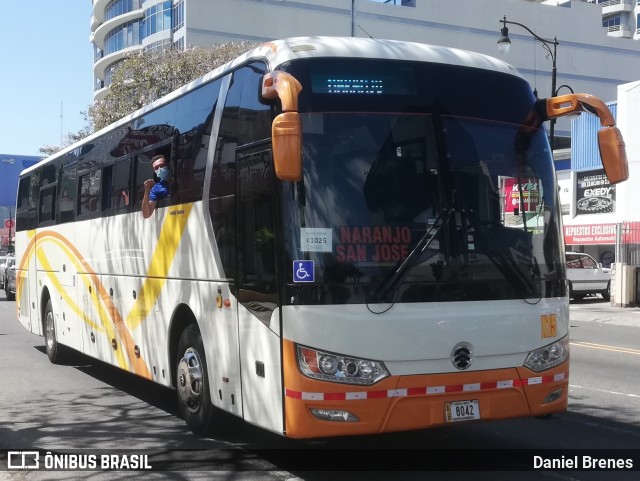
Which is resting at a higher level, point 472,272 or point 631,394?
point 472,272

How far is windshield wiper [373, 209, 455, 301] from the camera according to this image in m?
5.84

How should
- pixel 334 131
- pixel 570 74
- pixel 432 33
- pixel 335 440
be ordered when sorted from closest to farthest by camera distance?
1. pixel 334 131
2. pixel 335 440
3. pixel 432 33
4. pixel 570 74

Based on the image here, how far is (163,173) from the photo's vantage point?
8500 mm

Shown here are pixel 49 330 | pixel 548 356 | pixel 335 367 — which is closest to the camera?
pixel 335 367

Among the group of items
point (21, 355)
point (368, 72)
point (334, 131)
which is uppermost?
point (368, 72)

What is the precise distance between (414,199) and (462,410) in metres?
1.56

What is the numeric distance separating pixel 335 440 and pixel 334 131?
9.69 feet

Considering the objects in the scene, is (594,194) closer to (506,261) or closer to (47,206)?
(47,206)

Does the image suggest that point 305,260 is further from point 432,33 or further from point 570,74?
point 570,74

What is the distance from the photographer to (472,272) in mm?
6117

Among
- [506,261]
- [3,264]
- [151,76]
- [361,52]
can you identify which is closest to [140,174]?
[361,52]

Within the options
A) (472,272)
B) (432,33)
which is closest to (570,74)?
(432,33)

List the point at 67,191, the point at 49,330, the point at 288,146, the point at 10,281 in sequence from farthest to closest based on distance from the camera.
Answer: the point at 10,281 < the point at 49,330 < the point at 67,191 < the point at 288,146

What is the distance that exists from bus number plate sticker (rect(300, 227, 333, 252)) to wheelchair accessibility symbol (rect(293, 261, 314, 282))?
10cm
